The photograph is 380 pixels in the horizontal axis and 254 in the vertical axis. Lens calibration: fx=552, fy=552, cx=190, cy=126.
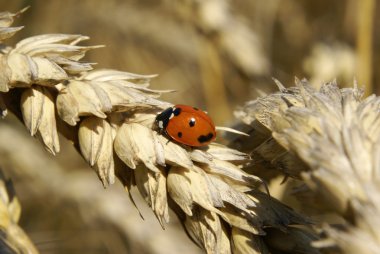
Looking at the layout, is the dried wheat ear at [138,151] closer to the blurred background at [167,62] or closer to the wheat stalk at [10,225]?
the wheat stalk at [10,225]

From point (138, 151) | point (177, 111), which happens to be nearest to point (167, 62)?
point (177, 111)

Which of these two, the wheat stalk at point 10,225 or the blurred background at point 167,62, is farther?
the blurred background at point 167,62

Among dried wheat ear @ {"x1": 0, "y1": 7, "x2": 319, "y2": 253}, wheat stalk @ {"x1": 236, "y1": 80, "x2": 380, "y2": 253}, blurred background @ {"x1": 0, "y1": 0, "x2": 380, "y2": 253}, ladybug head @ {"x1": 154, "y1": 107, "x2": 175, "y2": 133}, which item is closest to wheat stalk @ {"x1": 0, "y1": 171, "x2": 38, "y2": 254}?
dried wheat ear @ {"x1": 0, "y1": 7, "x2": 319, "y2": 253}

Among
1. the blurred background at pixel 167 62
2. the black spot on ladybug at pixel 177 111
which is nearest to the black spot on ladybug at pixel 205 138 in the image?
the black spot on ladybug at pixel 177 111

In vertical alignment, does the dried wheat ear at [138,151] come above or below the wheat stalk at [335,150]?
below

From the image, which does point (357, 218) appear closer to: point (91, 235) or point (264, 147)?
point (264, 147)

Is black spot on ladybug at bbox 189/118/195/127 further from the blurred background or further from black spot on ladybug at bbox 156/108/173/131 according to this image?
the blurred background
